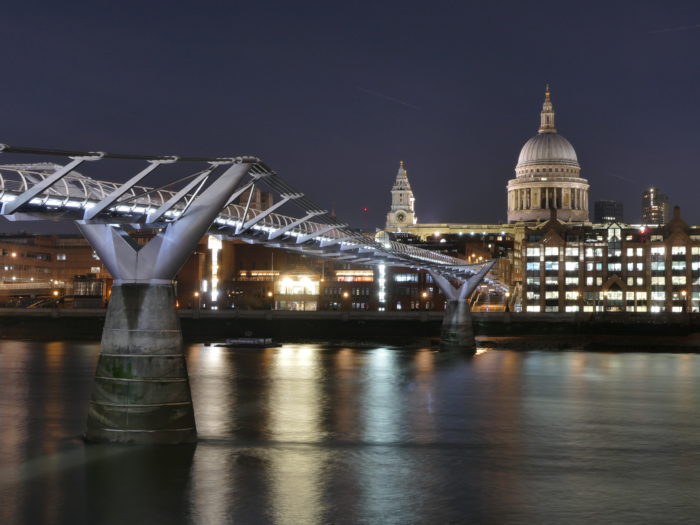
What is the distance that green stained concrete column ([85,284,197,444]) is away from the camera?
1315 inches

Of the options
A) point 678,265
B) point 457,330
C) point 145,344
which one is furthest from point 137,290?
point 678,265

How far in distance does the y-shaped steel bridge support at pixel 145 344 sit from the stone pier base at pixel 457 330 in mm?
66542

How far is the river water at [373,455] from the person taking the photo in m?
28.9

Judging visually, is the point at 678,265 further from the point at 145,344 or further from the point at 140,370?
the point at 140,370

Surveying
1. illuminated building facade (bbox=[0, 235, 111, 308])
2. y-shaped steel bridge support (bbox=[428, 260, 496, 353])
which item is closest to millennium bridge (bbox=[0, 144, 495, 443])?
y-shaped steel bridge support (bbox=[428, 260, 496, 353])

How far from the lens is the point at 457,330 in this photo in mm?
100438

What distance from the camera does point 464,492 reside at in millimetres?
31500

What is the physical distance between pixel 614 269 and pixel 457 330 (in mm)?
73553

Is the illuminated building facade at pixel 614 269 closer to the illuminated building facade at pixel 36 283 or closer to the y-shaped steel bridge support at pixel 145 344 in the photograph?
the illuminated building facade at pixel 36 283

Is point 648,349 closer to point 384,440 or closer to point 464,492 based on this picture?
point 384,440

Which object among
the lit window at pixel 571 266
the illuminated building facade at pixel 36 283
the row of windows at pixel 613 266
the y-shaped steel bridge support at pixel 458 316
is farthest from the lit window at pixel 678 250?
the illuminated building facade at pixel 36 283

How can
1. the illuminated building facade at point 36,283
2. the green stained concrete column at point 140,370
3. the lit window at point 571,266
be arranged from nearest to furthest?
the green stained concrete column at point 140,370, the illuminated building facade at point 36,283, the lit window at point 571,266

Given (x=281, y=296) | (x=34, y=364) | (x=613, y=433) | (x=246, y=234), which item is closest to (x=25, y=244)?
(x=281, y=296)

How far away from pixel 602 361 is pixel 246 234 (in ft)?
155
